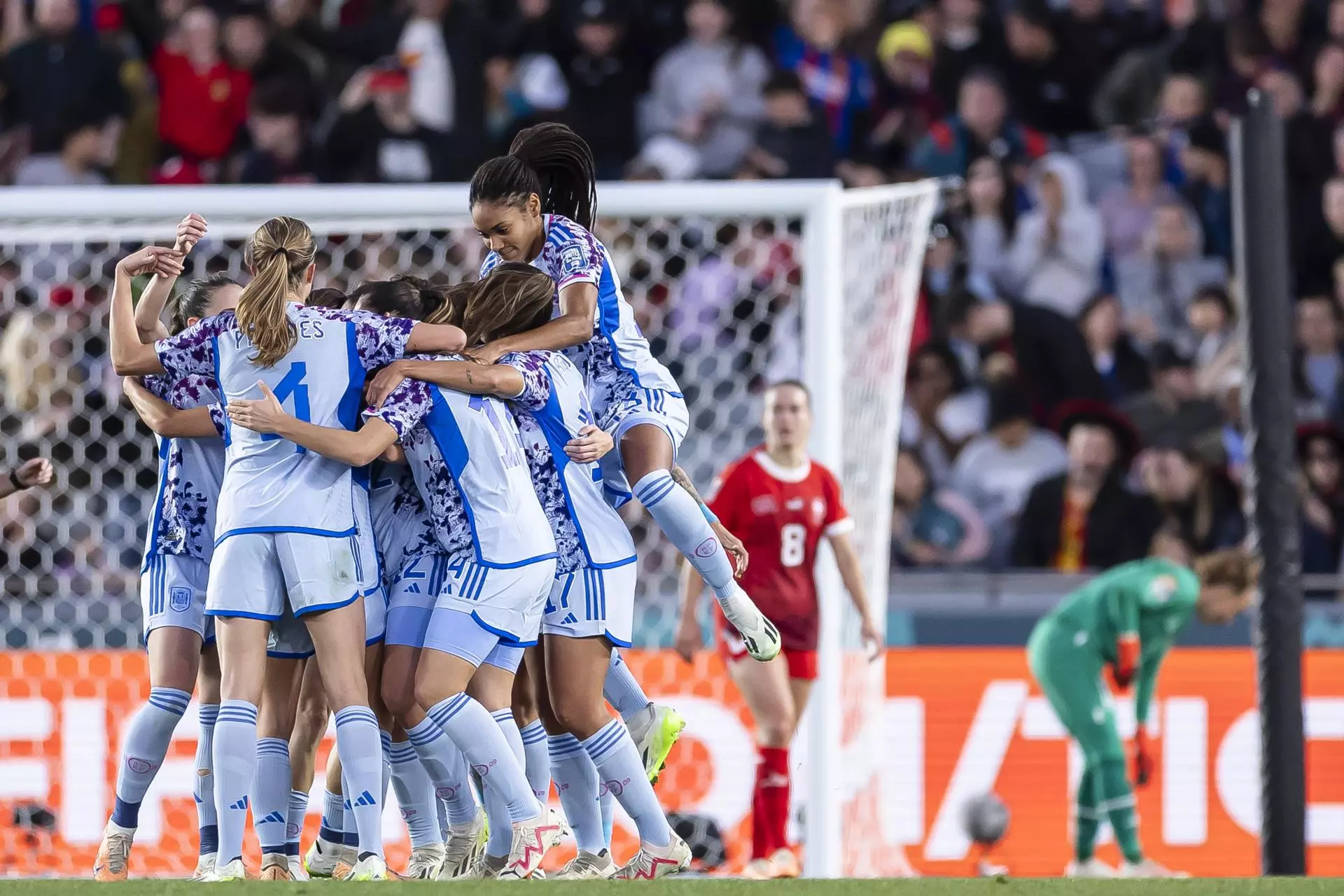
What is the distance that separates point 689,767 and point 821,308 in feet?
6.36

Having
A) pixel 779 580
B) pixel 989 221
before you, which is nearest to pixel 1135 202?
pixel 989 221

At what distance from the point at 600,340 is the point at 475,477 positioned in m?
0.60

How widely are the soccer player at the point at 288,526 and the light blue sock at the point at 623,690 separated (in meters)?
0.83

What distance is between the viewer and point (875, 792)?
720 centimetres

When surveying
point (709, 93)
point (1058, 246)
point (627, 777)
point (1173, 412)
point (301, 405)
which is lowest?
point (627, 777)

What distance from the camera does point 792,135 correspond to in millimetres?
10086

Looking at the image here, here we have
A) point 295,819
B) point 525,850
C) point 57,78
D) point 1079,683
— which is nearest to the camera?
point 525,850

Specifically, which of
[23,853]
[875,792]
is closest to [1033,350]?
[875,792]

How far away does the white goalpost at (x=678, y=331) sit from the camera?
632cm

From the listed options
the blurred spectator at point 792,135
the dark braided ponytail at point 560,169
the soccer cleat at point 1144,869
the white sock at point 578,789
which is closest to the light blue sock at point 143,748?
the white sock at point 578,789

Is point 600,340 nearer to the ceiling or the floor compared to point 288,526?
nearer to the ceiling

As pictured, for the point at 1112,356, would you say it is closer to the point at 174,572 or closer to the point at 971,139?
the point at 971,139

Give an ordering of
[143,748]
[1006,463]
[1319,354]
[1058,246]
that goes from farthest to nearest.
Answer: [1058,246], [1319,354], [1006,463], [143,748]

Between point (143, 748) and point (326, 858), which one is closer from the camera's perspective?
point (143, 748)
